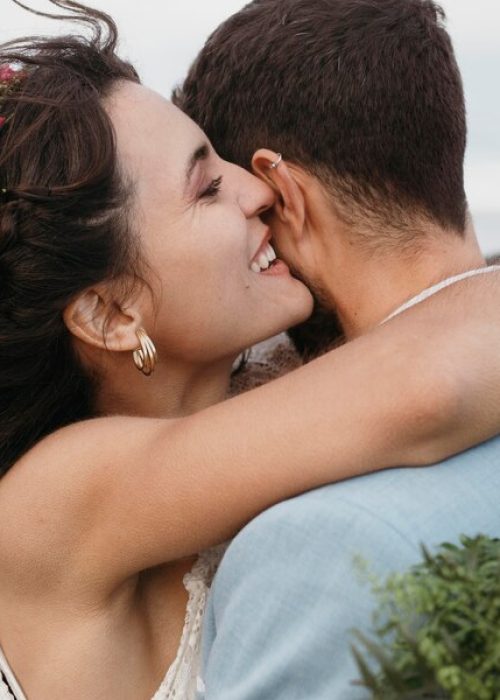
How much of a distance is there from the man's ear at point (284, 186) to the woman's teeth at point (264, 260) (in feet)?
0.39

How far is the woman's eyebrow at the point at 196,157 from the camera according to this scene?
3.41m

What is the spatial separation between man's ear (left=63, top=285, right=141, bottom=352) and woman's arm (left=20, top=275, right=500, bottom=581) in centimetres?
39

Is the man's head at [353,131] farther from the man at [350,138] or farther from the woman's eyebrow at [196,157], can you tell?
the woman's eyebrow at [196,157]

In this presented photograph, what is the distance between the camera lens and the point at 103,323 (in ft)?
11.1

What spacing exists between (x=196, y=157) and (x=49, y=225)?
542mm

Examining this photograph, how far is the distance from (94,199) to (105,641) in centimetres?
131

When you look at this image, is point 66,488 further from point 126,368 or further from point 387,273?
point 387,273

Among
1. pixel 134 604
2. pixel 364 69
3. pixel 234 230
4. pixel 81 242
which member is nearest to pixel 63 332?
pixel 81 242

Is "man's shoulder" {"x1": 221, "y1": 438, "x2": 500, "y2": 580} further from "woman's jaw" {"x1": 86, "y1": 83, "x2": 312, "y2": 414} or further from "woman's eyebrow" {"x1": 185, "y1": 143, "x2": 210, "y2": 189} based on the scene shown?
"woman's eyebrow" {"x1": 185, "y1": 143, "x2": 210, "y2": 189}

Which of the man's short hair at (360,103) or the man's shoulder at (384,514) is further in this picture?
the man's short hair at (360,103)

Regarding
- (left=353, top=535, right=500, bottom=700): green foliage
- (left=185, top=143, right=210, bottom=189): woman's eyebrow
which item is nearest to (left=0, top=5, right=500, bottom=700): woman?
(left=185, top=143, right=210, bottom=189): woman's eyebrow

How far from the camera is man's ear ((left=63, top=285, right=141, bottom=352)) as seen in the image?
3375 millimetres

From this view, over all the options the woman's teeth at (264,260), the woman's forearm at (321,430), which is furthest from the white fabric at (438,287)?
the woman's teeth at (264,260)

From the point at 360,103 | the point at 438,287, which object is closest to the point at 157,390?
the point at 438,287
